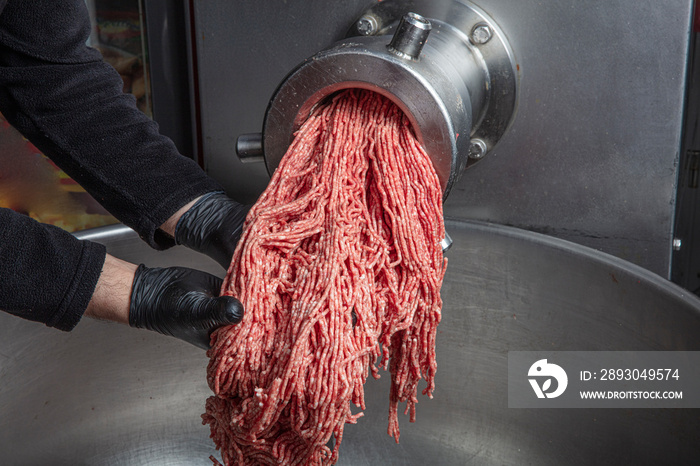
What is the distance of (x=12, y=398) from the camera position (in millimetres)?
1151

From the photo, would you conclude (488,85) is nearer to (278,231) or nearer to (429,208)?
(429,208)

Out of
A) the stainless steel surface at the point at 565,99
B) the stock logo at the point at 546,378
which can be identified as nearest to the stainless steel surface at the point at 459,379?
the stock logo at the point at 546,378

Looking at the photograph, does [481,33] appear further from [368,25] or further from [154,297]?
[154,297]

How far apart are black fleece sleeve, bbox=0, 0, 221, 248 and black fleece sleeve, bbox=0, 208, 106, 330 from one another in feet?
0.49

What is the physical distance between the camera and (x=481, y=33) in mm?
1150

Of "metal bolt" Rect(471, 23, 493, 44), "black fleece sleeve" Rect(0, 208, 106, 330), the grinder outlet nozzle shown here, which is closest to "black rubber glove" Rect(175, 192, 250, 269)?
"black fleece sleeve" Rect(0, 208, 106, 330)

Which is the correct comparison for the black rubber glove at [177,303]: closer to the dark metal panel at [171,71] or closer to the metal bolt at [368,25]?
the metal bolt at [368,25]

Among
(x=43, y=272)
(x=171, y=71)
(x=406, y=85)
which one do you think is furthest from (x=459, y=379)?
(x=171, y=71)

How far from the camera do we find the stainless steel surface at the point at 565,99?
3.84 ft

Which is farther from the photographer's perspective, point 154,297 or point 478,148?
point 478,148

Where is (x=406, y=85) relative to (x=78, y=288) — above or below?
above

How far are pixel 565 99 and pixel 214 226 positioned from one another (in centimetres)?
68

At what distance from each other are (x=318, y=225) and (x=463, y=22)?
0.51 meters

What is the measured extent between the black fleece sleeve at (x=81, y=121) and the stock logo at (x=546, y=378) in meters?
0.67
